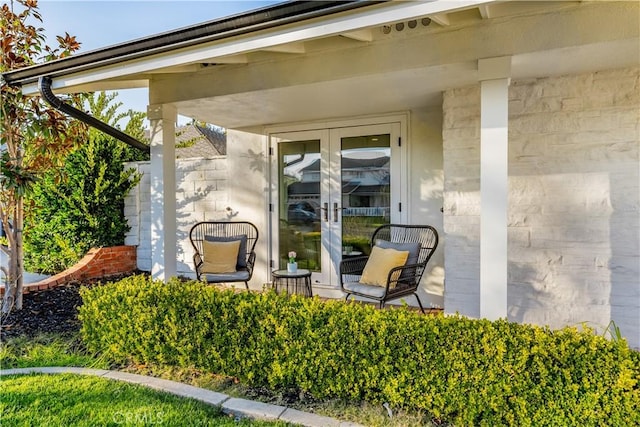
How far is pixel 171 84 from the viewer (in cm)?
382

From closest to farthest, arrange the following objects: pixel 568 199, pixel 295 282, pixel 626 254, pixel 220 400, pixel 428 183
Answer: pixel 220 400 < pixel 626 254 < pixel 568 199 < pixel 295 282 < pixel 428 183

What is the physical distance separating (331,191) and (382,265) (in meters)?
1.49

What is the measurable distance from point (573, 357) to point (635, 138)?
83.7 inches

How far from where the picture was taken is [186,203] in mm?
5945

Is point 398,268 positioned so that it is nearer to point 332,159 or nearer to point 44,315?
point 332,159

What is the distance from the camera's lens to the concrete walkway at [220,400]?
7.03 feet

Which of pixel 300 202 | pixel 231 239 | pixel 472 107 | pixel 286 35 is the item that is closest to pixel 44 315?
pixel 231 239

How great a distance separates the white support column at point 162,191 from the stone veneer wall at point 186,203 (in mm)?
1731

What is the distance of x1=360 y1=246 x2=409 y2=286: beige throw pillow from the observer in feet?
12.4

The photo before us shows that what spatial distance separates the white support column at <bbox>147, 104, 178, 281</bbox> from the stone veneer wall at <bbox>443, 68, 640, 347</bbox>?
2.97 meters

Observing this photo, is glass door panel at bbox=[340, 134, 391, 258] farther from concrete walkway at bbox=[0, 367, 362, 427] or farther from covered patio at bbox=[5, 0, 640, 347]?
concrete walkway at bbox=[0, 367, 362, 427]

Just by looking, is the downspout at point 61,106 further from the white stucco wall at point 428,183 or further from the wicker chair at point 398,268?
the white stucco wall at point 428,183

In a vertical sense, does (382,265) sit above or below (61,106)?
below

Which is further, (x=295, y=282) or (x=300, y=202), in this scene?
(x=300, y=202)
